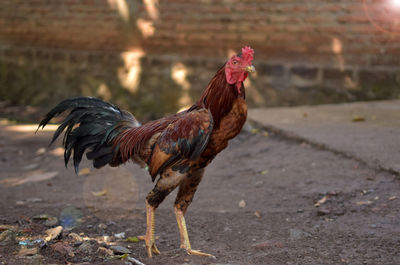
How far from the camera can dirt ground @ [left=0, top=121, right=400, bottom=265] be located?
4023mm

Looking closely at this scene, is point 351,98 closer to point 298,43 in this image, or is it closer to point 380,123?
point 298,43

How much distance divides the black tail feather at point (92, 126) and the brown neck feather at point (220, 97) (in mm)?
910

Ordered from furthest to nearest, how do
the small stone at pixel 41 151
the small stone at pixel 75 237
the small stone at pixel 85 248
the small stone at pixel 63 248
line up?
1. the small stone at pixel 41 151
2. the small stone at pixel 75 237
3. the small stone at pixel 85 248
4. the small stone at pixel 63 248

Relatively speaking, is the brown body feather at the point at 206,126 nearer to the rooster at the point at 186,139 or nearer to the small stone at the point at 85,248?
the rooster at the point at 186,139

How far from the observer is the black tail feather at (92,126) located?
428cm

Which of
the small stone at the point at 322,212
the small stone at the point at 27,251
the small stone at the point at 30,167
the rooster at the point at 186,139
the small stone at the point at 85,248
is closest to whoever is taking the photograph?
the rooster at the point at 186,139

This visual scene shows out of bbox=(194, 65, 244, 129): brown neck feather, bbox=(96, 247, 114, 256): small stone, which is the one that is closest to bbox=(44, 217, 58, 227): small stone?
bbox=(96, 247, 114, 256): small stone

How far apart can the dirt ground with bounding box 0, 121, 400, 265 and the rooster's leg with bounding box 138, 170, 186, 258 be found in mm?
126

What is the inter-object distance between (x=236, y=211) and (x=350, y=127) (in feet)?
8.17

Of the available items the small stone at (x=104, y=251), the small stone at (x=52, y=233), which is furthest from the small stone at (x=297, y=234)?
the small stone at (x=52, y=233)

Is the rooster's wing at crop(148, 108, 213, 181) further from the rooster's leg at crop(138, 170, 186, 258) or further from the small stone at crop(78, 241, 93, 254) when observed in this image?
the small stone at crop(78, 241, 93, 254)

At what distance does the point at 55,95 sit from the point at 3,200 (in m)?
5.93

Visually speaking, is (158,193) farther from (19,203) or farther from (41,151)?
(41,151)

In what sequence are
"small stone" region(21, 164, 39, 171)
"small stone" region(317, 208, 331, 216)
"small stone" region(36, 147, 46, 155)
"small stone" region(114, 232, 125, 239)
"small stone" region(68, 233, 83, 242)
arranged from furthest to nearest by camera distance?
"small stone" region(36, 147, 46, 155)
"small stone" region(21, 164, 39, 171)
"small stone" region(317, 208, 331, 216)
"small stone" region(114, 232, 125, 239)
"small stone" region(68, 233, 83, 242)
